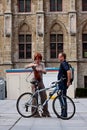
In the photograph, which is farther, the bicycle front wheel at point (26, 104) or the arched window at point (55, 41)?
the arched window at point (55, 41)

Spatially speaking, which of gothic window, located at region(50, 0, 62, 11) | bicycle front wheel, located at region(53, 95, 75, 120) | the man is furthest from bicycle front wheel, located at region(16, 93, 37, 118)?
gothic window, located at region(50, 0, 62, 11)

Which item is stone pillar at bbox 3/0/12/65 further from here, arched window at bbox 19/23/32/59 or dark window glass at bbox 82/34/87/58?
dark window glass at bbox 82/34/87/58

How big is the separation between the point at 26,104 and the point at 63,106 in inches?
43.2

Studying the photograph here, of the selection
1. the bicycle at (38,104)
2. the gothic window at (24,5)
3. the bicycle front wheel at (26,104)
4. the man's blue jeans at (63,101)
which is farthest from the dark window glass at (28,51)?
the man's blue jeans at (63,101)

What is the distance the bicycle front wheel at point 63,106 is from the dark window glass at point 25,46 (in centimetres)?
2938

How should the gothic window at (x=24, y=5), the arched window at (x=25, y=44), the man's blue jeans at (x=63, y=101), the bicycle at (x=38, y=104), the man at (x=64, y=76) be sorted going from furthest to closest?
the gothic window at (x=24, y=5) < the arched window at (x=25, y=44) < the man at (x=64, y=76) < the bicycle at (x=38, y=104) < the man's blue jeans at (x=63, y=101)

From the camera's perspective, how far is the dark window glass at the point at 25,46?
4234 centimetres

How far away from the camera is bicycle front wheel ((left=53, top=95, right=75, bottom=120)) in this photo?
42.3 feet

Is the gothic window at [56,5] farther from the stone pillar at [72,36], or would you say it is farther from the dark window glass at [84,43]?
the dark window glass at [84,43]

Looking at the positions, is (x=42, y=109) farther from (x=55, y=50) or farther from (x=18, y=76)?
(x=55, y=50)

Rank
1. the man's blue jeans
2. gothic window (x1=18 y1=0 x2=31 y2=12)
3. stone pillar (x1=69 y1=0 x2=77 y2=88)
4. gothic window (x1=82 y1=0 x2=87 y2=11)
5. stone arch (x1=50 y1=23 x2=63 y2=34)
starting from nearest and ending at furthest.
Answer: the man's blue jeans, stone pillar (x1=69 y1=0 x2=77 y2=88), stone arch (x1=50 y1=23 x2=63 y2=34), gothic window (x1=82 y1=0 x2=87 y2=11), gothic window (x1=18 y1=0 x2=31 y2=12)

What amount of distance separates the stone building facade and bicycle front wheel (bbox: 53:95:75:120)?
27.7 metres

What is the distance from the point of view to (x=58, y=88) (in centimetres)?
1322

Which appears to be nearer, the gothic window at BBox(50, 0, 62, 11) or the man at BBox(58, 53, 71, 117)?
the man at BBox(58, 53, 71, 117)
